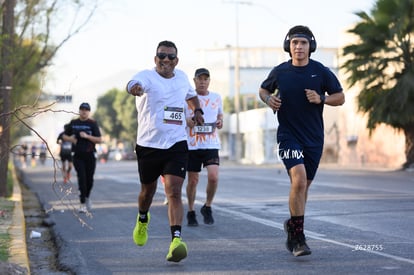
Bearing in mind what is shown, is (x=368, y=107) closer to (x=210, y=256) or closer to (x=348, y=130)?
(x=348, y=130)

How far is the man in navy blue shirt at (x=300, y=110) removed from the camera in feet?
26.3

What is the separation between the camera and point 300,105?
8133mm

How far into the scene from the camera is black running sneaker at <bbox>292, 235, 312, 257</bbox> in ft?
25.7

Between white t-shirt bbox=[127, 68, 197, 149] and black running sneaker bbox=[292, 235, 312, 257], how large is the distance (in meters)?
1.40

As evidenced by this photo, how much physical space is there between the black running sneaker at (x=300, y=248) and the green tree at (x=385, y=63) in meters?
22.2

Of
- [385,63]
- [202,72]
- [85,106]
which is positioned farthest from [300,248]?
[385,63]

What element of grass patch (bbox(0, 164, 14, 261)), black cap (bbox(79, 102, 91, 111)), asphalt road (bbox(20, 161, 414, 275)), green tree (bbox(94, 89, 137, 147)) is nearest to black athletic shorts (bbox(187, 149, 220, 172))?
asphalt road (bbox(20, 161, 414, 275))

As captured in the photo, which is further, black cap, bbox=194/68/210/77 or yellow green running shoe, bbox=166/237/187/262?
black cap, bbox=194/68/210/77

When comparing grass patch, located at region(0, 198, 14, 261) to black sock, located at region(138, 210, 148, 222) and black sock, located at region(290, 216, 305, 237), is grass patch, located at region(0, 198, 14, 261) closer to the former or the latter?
black sock, located at region(138, 210, 148, 222)

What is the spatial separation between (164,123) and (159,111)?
0.40ft

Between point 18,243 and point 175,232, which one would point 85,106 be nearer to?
point 18,243

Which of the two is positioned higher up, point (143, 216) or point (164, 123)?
point (164, 123)

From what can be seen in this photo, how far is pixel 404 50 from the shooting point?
30.2 meters

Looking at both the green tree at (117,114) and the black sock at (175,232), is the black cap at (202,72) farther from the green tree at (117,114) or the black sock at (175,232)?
the green tree at (117,114)
